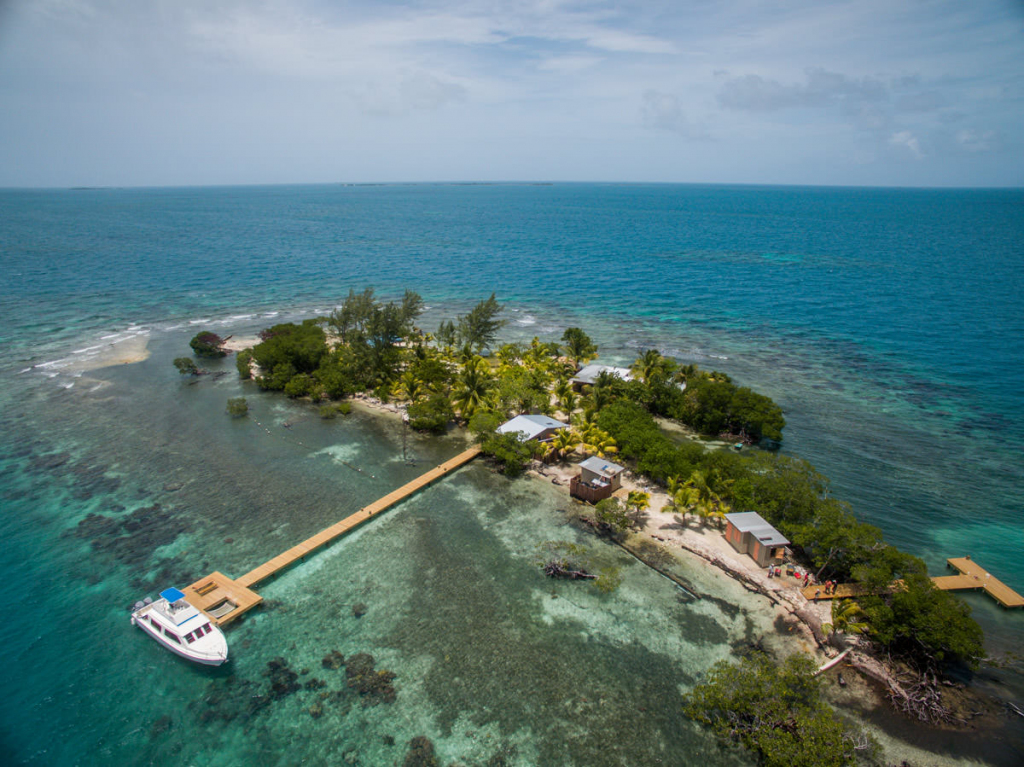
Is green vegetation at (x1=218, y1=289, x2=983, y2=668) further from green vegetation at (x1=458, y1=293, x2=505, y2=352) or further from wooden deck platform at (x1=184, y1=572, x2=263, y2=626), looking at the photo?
wooden deck platform at (x1=184, y1=572, x2=263, y2=626)

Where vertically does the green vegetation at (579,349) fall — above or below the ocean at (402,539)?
above

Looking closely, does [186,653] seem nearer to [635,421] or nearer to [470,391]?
A: [470,391]

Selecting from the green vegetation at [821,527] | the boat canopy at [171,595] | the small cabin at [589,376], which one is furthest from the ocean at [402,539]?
the small cabin at [589,376]

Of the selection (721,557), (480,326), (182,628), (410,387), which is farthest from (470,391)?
(182,628)

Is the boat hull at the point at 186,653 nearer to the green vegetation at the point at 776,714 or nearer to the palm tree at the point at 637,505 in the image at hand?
the green vegetation at the point at 776,714

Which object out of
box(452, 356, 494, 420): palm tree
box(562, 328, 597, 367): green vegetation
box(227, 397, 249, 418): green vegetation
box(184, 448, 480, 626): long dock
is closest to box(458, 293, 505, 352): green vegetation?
box(562, 328, 597, 367): green vegetation

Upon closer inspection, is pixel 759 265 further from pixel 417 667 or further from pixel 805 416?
pixel 417 667

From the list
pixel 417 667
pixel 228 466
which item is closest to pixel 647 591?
pixel 417 667
